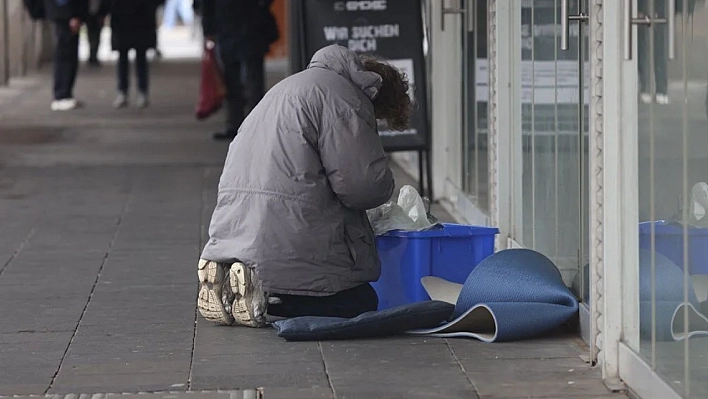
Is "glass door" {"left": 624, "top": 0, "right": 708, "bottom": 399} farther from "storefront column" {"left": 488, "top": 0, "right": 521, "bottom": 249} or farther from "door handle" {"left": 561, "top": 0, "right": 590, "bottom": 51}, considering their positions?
"storefront column" {"left": 488, "top": 0, "right": 521, "bottom": 249}

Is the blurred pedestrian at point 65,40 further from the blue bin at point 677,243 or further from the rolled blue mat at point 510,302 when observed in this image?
the blue bin at point 677,243

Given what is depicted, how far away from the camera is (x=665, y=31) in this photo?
4047 mm

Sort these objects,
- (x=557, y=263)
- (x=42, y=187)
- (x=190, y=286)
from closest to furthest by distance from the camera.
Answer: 1. (x=557, y=263)
2. (x=190, y=286)
3. (x=42, y=187)

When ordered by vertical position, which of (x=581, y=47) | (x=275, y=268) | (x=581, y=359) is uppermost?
(x=581, y=47)

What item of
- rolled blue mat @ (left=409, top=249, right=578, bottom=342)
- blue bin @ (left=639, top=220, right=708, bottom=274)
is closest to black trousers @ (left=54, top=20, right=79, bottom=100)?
rolled blue mat @ (left=409, top=249, right=578, bottom=342)

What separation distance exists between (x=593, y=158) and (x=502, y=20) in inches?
79.9

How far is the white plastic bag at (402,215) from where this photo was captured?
18.1 ft

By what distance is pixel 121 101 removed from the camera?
15688mm

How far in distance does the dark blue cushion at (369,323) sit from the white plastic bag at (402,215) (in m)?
0.51

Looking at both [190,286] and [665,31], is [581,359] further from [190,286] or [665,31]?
[190,286]

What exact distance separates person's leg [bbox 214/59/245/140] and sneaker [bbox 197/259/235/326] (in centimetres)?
666

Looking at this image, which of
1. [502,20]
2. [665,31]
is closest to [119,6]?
[502,20]

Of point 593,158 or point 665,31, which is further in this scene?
point 593,158

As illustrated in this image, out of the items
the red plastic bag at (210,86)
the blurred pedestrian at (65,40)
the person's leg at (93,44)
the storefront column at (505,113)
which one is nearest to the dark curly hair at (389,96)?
the storefront column at (505,113)
